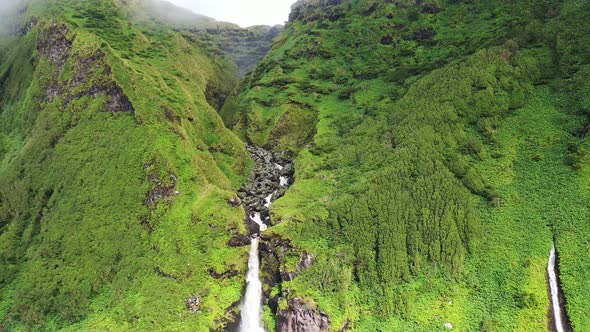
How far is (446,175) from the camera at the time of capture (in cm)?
7225

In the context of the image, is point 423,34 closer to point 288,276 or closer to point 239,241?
point 239,241

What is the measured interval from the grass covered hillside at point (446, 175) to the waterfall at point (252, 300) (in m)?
2.43

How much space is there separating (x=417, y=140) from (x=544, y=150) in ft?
71.1

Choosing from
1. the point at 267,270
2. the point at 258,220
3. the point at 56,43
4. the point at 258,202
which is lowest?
the point at 267,270

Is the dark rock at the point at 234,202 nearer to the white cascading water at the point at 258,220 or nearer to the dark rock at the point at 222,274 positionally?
the white cascading water at the point at 258,220

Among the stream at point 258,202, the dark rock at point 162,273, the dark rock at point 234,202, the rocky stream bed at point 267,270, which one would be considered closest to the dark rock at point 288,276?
the rocky stream bed at point 267,270

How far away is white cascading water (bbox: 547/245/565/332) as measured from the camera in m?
52.1

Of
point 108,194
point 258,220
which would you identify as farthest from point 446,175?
point 108,194

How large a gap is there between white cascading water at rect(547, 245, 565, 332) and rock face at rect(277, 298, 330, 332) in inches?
1169

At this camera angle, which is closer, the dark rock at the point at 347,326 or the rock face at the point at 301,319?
the dark rock at the point at 347,326

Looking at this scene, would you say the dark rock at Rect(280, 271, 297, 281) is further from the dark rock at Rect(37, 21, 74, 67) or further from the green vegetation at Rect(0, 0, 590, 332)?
the dark rock at Rect(37, 21, 74, 67)

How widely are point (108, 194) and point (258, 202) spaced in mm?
28055

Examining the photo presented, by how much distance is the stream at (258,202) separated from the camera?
61156 millimetres

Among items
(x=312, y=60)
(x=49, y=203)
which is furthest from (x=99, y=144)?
(x=312, y=60)
